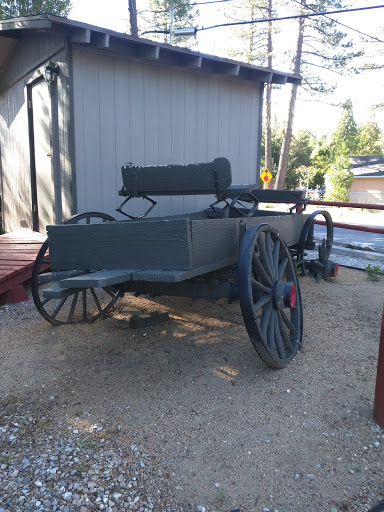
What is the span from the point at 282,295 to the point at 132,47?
178 inches

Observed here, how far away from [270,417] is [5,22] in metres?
6.61

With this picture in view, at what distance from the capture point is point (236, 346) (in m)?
3.75

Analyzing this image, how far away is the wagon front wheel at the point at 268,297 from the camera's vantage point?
112 inches

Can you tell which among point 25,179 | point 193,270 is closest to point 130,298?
point 193,270

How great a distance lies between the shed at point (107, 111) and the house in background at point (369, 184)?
3209cm

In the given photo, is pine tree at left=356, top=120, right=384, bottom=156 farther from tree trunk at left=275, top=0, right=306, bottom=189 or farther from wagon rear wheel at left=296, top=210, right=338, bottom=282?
wagon rear wheel at left=296, top=210, right=338, bottom=282

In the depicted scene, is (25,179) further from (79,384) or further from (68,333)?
(79,384)

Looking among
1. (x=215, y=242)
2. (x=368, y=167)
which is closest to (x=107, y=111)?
(x=215, y=242)

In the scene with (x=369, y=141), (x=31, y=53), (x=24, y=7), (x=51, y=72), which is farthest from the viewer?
(x=369, y=141)

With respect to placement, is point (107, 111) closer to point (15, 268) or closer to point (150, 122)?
point (150, 122)

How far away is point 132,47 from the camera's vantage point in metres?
6.13

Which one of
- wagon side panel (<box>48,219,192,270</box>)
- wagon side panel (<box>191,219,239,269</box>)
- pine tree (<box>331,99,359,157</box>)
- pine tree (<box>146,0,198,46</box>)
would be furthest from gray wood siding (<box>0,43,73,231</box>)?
pine tree (<box>331,99,359,157</box>)

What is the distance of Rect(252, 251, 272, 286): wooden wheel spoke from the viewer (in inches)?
121

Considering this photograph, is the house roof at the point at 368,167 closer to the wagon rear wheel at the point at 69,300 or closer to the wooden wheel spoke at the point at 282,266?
the wagon rear wheel at the point at 69,300
